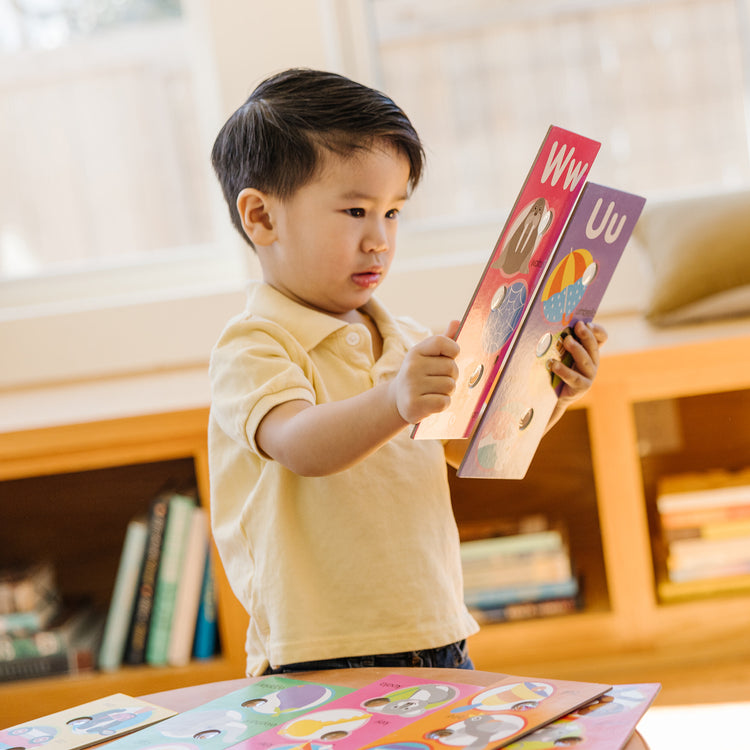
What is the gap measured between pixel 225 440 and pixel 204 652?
791 mm

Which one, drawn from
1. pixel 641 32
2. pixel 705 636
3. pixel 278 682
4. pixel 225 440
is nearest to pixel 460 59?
pixel 641 32

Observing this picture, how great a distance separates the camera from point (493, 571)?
4.89 feet

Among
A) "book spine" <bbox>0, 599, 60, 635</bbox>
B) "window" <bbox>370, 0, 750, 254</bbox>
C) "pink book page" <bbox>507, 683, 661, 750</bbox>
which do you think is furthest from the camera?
"window" <bbox>370, 0, 750, 254</bbox>

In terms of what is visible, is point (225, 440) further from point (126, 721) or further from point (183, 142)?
point (183, 142)

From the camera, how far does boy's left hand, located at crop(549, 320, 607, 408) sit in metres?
0.76

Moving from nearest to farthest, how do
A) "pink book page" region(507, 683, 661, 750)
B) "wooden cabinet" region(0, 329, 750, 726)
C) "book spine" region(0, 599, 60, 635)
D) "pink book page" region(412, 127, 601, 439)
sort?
"pink book page" region(507, 683, 661, 750) → "pink book page" region(412, 127, 601, 439) → "wooden cabinet" region(0, 329, 750, 726) → "book spine" region(0, 599, 60, 635)

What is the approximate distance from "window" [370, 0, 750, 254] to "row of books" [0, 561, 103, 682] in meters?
1.07

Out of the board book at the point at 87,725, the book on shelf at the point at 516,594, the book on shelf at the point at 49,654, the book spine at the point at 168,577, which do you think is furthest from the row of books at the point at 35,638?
the board book at the point at 87,725

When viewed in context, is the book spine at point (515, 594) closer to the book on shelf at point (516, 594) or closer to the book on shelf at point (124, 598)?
the book on shelf at point (516, 594)

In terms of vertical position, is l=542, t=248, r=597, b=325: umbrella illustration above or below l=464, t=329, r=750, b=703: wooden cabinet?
above

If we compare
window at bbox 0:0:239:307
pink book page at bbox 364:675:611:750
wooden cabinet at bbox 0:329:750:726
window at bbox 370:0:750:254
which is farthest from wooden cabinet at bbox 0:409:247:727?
pink book page at bbox 364:675:611:750

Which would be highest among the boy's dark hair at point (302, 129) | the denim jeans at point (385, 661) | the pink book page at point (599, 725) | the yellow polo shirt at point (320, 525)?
the boy's dark hair at point (302, 129)

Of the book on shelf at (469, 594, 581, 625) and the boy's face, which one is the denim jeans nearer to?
the boy's face

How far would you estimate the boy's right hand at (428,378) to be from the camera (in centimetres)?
61
